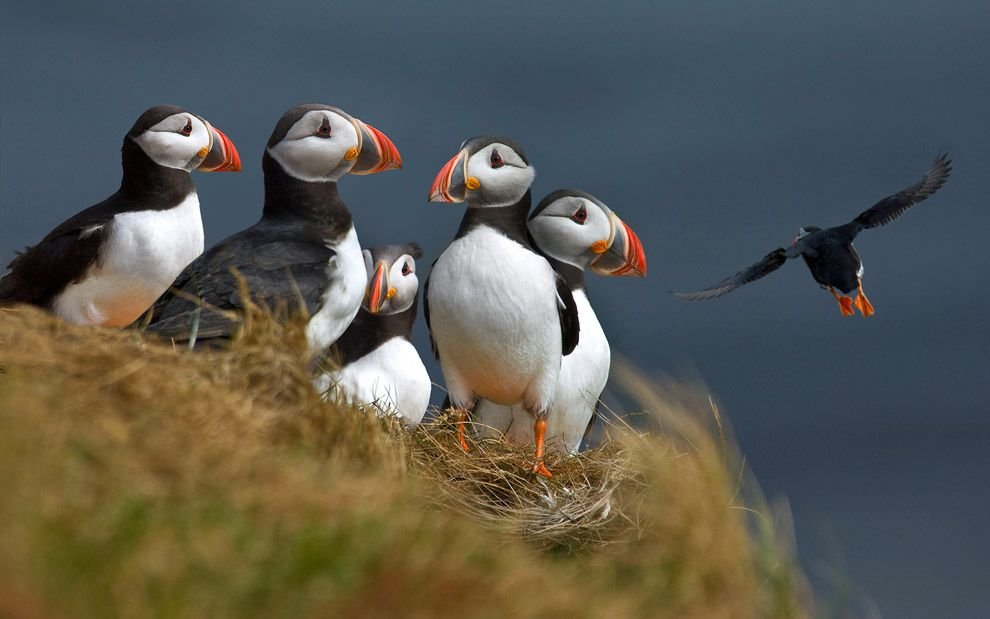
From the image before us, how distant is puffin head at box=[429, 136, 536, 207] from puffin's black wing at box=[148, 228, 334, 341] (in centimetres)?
79

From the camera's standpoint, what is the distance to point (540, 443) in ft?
23.2

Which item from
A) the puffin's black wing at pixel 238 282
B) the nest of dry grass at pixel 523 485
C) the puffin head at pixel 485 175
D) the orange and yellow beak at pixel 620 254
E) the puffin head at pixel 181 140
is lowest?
the nest of dry grass at pixel 523 485

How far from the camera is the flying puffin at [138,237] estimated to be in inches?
313

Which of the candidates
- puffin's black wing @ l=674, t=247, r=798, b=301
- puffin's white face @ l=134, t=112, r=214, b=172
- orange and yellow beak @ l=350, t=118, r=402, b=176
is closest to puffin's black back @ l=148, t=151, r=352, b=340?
orange and yellow beak @ l=350, t=118, r=402, b=176

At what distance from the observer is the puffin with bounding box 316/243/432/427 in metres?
7.63

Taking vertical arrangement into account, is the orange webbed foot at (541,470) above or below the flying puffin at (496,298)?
below

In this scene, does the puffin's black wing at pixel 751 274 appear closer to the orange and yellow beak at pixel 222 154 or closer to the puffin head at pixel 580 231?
the puffin head at pixel 580 231

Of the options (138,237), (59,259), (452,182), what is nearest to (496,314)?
(452,182)

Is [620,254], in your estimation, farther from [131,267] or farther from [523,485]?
[131,267]

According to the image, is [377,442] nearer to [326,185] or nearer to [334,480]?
[334,480]

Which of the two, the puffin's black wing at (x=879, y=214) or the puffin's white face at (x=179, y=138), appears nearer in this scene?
the puffin's white face at (x=179, y=138)

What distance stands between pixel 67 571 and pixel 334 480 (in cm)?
115

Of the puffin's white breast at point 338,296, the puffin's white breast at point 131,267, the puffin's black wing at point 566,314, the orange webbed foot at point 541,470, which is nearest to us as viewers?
the puffin's white breast at point 338,296

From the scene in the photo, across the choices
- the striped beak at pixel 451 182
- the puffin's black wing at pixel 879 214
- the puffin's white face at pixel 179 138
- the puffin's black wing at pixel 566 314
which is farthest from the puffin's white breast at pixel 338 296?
the puffin's black wing at pixel 879 214
